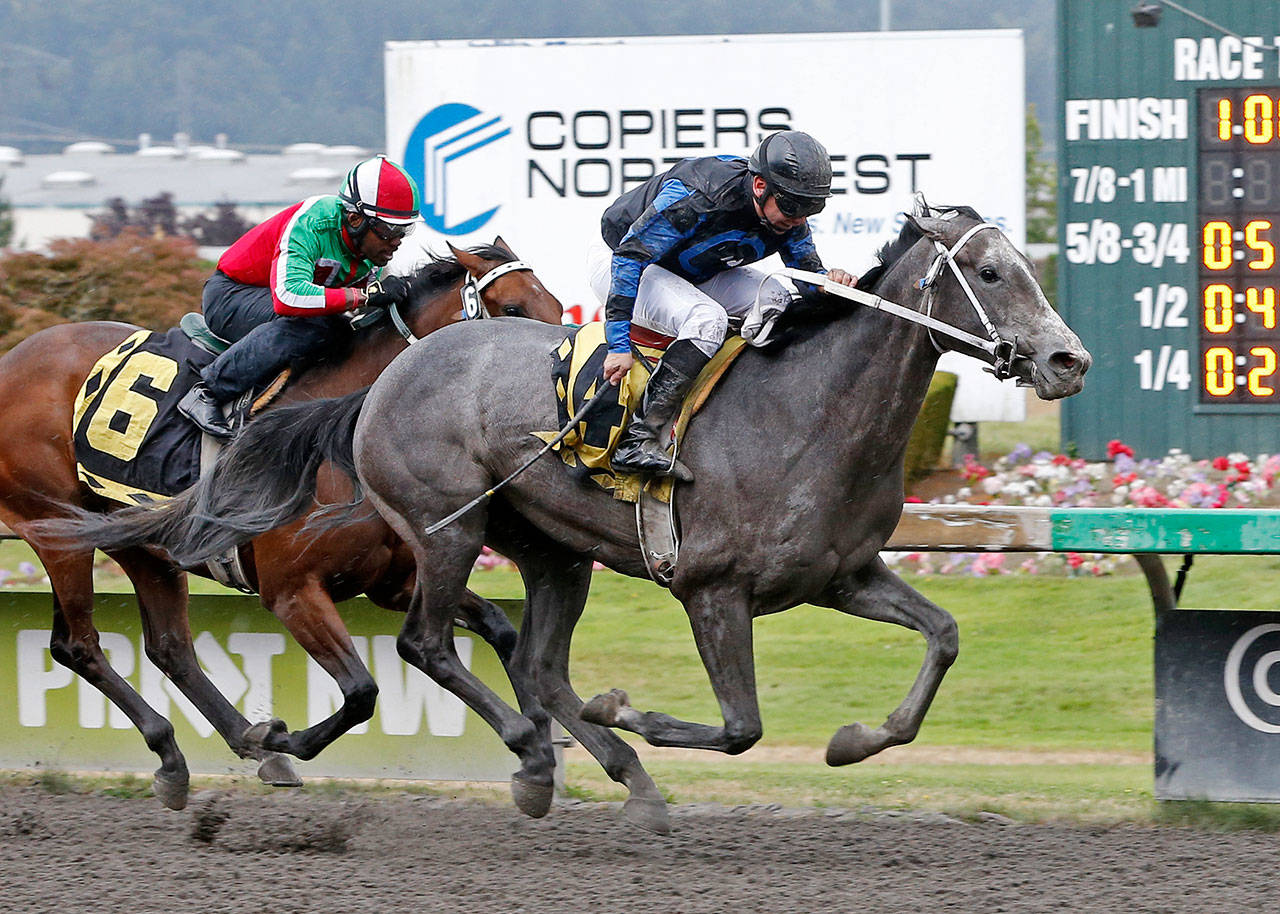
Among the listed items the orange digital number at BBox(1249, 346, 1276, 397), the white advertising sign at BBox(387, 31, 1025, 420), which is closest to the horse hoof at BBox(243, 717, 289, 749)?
the orange digital number at BBox(1249, 346, 1276, 397)

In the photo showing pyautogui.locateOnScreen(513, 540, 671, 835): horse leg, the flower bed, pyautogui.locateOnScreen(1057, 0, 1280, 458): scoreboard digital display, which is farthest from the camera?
pyautogui.locateOnScreen(1057, 0, 1280, 458): scoreboard digital display

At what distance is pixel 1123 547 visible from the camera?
16.4ft

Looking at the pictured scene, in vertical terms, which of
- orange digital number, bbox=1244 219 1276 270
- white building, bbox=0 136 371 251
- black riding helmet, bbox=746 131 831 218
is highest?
white building, bbox=0 136 371 251

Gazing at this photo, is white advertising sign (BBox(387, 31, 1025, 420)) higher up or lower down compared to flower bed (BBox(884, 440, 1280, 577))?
higher up

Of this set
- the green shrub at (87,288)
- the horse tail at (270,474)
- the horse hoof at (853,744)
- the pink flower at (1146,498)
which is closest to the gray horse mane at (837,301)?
the horse hoof at (853,744)

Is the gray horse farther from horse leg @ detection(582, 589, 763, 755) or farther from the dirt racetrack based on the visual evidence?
the dirt racetrack

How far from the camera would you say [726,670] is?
14.6ft

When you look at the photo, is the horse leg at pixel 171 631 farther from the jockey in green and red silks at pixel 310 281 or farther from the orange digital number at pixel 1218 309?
the orange digital number at pixel 1218 309

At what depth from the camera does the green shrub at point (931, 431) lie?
32.9 feet

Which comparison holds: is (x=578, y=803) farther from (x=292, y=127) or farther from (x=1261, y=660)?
(x=292, y=127)

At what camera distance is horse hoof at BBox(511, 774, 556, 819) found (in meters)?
4.95

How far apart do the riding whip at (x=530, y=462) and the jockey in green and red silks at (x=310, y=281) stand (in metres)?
0.82

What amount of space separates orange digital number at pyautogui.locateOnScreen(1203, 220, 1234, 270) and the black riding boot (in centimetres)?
420

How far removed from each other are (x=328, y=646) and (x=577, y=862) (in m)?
1.08
